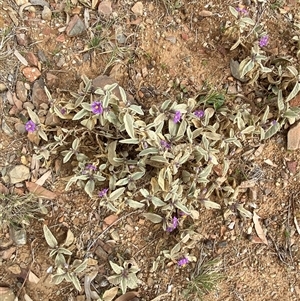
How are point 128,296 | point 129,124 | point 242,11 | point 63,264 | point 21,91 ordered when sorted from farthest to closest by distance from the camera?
point 242,11 < point 21,91 < point 128,296 < point 63,264 < point 129,124

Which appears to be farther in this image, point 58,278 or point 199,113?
point 199,113

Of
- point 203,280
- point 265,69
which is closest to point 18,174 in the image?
point 203,280

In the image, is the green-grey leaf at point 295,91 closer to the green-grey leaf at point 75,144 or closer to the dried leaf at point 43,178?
the green-grey leaf at point 75,144

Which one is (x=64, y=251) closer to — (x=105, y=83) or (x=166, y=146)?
(x=166, y=146)

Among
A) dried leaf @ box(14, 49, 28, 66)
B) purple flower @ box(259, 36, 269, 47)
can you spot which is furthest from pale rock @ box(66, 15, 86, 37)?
purple flower @ box(259, 36, 269, 47)

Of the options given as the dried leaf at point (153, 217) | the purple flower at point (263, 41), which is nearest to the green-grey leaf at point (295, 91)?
the purple flower at point (263, 41)

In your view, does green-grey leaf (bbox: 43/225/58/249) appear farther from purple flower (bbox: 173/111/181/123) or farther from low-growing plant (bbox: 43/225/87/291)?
purple flower (bbox: 173/111/181/123)

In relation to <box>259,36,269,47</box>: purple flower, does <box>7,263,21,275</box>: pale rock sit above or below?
below
